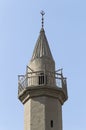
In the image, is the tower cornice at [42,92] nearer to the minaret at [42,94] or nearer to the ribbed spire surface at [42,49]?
the minaret at [42,94]

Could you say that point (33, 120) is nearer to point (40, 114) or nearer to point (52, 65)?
point (40, 114)

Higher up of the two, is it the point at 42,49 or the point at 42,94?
the point at 42,49

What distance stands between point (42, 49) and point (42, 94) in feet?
11.6

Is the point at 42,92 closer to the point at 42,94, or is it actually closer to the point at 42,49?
the point at 42,94

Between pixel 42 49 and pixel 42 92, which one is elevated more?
pixel 42 49

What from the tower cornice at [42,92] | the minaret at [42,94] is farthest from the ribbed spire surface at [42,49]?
the tower cornice at [42,92]

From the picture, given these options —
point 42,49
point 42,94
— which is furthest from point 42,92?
point 42,49

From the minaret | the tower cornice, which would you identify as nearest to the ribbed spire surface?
the minaret

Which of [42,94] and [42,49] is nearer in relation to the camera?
[42,94]

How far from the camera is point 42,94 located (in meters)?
22.1

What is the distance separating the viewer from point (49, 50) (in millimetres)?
24562

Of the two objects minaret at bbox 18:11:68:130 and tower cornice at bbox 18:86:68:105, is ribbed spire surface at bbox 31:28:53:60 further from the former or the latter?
tower cornice at bbox 18:86:68:105

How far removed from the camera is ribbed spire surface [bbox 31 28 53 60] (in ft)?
78.1

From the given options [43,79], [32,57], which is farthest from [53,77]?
[32,57]
